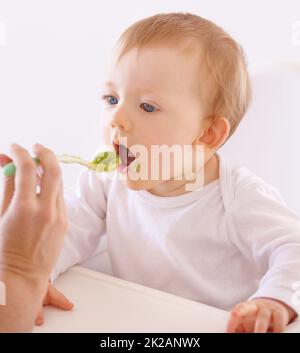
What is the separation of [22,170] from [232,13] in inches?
45.3

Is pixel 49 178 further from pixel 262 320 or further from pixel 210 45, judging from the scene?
pixel 210 45

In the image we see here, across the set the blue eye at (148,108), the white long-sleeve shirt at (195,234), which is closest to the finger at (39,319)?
the white long-sleeve shirt at (195,234)

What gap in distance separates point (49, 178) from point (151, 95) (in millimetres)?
358

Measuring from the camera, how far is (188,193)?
1.09 metres

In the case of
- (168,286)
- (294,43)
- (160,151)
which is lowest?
(168,286)

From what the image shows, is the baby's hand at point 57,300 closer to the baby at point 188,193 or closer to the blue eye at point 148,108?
the baby at point 188,193

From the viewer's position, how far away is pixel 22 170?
2.11ft

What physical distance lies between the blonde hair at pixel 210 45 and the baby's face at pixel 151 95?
0.07 feet

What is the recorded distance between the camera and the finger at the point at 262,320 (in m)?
0.80

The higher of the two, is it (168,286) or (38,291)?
(38,291)

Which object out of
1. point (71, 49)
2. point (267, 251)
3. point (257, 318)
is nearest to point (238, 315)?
point (257, 318)

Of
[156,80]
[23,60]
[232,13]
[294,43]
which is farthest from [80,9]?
[156,80]

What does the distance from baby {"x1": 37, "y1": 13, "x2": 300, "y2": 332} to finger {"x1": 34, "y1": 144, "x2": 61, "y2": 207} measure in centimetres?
29
